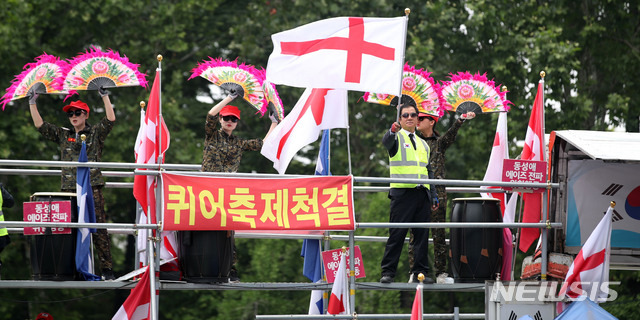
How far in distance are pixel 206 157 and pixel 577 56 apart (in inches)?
613

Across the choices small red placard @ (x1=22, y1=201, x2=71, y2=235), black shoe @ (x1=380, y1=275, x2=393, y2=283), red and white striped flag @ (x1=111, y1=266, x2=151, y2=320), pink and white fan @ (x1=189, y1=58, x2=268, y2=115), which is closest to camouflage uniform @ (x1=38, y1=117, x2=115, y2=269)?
small red placard @ (x1=22, y1=201, x2=71, y2=235)

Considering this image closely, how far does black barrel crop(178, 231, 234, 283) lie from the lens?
35.9ft

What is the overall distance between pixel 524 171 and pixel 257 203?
9.79 feet

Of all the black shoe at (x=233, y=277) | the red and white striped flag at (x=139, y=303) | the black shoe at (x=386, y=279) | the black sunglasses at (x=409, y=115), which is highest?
the black sunglasses at (x=409, y=115)

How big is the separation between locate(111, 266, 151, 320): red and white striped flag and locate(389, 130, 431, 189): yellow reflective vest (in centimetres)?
282

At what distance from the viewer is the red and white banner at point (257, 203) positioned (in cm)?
1057

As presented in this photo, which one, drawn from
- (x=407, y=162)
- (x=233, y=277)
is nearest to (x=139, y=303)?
(x=233, y=277)

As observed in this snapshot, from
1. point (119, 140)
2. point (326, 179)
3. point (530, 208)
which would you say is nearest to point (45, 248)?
point (326, 179)

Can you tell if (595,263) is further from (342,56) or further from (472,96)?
(342,56)

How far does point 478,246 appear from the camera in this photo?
11.9 meters

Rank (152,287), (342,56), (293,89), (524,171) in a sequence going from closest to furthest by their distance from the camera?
(152,287)
(342,56)
(524,171)
(293,89)

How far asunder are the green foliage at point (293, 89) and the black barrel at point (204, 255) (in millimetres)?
12330

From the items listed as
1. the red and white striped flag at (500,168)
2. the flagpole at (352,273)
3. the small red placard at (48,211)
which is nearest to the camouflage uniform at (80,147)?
the small red placard at (48,211)

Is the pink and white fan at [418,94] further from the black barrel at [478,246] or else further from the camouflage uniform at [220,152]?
the camouflage uniform at [220,152]
